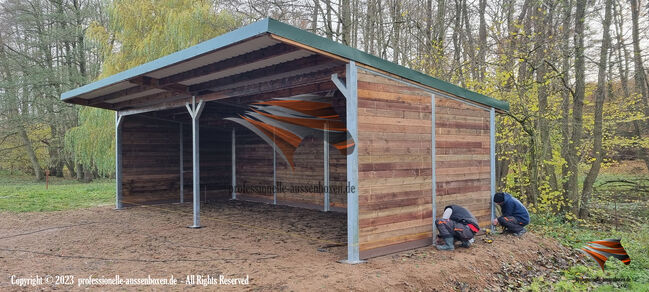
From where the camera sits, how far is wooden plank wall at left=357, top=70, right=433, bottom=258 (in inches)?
173

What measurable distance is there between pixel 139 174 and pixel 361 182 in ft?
22.4

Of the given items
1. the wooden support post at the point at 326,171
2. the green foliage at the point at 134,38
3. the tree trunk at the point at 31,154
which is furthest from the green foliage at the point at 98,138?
the tree trunk at the point at 31,154

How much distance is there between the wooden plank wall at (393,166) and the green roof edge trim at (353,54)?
0.13m

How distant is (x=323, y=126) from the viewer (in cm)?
826

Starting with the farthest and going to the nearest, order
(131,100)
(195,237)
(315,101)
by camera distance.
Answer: (131,100) < (315,101) < (195,237)

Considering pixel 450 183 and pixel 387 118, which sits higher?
pixel 387 118

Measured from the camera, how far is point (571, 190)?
8.80m

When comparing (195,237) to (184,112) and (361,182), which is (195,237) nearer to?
(361,182)

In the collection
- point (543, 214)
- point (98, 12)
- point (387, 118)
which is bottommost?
point (543, 214)

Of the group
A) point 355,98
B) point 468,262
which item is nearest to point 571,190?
point 468,262

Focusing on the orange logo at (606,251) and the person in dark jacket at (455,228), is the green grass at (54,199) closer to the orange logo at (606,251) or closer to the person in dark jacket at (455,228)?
the person in dark jacket at (455,228)

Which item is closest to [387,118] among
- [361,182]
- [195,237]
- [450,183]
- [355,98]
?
[355,98]

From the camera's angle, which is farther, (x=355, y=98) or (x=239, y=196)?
(x=239, y=196)

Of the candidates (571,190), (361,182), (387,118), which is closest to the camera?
Result: (361,182)
